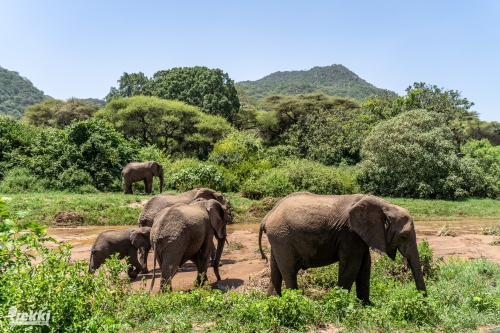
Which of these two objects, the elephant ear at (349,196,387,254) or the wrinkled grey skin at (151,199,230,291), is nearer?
the elephant ear at (349,196,387,254)

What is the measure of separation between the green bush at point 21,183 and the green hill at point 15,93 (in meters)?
88.3

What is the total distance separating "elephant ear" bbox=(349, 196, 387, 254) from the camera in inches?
248

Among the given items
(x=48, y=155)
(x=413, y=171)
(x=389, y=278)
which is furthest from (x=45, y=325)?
(x=413, y=171)

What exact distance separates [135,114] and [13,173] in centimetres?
1602

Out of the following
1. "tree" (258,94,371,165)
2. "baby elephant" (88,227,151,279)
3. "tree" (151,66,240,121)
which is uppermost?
"tree" (151,66,240,121)

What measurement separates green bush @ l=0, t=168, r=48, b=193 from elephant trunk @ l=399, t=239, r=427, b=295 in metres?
21.2

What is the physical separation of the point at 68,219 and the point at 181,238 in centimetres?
1121

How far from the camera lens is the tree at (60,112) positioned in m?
47.8

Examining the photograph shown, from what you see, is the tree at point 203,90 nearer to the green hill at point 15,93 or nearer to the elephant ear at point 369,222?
the elephant ear at point 369,222

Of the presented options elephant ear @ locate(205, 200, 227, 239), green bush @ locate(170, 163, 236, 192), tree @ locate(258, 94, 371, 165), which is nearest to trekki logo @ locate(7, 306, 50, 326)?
elephant ear @ locate(205, 200, 227, 239)

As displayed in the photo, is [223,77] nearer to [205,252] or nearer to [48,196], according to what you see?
[48,196]

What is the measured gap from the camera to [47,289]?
14.5ft

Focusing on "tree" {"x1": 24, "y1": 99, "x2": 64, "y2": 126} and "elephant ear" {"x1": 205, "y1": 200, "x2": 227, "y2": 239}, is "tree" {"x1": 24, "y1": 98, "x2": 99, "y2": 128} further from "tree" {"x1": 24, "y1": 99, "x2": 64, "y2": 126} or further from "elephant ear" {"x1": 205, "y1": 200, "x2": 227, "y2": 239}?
"elephant ear" {"x1": 205, "y1": 200, "x2": 227, "y2": 239}

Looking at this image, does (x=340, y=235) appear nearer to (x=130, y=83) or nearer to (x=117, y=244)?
(x=117, y=244)
